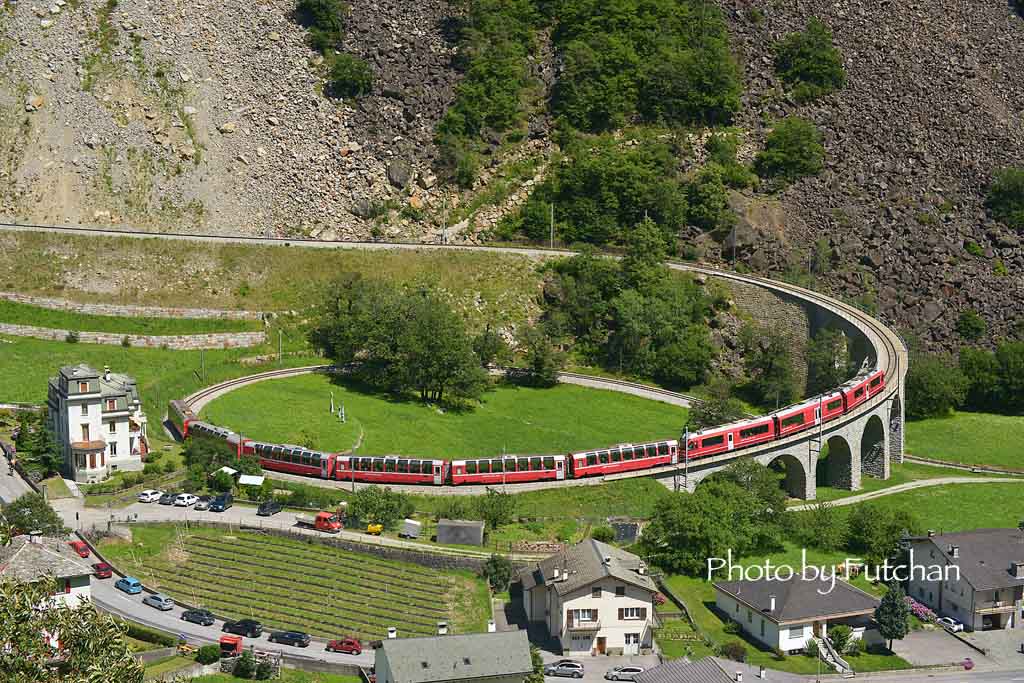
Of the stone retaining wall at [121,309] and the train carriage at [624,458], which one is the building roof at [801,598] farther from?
the stone retaining wall at [121,309]

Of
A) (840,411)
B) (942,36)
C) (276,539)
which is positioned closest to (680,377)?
(840,411)

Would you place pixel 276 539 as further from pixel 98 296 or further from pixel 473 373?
pixel 98 296

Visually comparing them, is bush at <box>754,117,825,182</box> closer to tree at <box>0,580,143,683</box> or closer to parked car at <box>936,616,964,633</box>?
parked car at <box>936,616,964,633</box>

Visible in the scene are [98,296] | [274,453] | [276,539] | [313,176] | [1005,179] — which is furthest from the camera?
[1005,179]

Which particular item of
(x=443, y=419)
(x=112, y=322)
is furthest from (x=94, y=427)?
(x=112, y=322)

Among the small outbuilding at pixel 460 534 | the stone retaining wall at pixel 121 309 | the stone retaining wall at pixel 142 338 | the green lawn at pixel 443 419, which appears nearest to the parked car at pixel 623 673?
the small outbuilding at pixel 460 534

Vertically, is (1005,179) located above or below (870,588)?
above

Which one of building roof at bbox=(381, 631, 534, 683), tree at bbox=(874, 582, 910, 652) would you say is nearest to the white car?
building roof at bbox=(381, 631, 534, 683)
